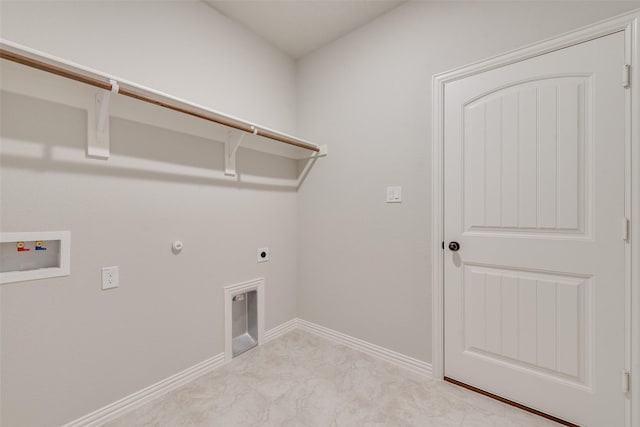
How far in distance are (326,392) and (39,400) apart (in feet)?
4.54

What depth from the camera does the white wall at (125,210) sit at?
1.15 m

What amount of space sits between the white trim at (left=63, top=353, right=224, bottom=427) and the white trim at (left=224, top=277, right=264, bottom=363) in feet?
0.23

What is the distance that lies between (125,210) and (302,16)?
1795 millimetres

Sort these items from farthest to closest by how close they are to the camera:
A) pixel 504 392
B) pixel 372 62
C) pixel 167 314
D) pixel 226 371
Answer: pixel 372 62, pixel 226 371, pixel 167 314, pixel 504 392

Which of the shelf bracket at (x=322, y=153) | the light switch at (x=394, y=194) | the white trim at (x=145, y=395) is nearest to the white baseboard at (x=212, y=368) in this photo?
the white trim at (x=145, y=395)

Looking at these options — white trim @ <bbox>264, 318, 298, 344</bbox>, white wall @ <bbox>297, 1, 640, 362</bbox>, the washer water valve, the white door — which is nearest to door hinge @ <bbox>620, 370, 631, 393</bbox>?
the white door

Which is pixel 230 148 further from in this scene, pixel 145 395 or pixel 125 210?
pixel 145 395

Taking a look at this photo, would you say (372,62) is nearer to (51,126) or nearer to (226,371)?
(51,126)

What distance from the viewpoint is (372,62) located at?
199cm

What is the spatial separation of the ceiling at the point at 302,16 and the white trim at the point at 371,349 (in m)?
2.47

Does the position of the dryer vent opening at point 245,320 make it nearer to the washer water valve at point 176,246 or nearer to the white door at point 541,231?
the washer water valve at point 176,246

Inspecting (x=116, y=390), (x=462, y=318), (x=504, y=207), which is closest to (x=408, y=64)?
(x=504, y=207)

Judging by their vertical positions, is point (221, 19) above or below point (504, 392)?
above

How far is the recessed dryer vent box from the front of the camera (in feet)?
3.66
